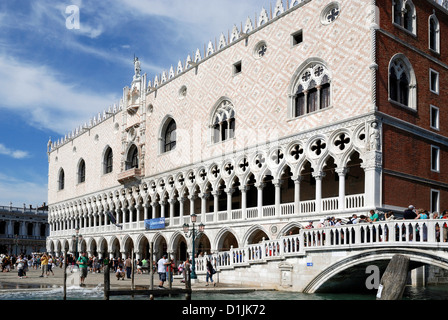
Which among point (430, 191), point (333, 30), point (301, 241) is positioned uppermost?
point (333, 30)

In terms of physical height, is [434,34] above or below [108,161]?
above

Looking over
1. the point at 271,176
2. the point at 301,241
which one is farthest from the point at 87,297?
the point at 271,176

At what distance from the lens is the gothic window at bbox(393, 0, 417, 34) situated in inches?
770

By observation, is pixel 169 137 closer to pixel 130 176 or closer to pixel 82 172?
pixel 130 176

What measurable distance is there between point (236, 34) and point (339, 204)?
9831 mm

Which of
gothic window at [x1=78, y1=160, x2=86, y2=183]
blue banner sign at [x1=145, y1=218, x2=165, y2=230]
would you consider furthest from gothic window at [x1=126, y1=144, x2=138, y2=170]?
gothic window at [x1=78, y1=160, x2=86, y2=183]

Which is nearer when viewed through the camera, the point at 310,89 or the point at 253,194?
the point at 310,89

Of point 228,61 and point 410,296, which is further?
point 228,61

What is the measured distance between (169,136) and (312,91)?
10938 mm

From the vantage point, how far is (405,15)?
2011 centimetres

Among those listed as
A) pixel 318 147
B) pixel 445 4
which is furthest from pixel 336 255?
pixel 445 4

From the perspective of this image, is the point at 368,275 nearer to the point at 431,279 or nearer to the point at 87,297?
the point at 431,279

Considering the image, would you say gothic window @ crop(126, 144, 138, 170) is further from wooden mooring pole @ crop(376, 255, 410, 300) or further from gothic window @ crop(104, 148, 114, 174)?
wooden mooring pole @ crop(376, 255, 410, 300)

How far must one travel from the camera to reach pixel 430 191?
65.0 ft
